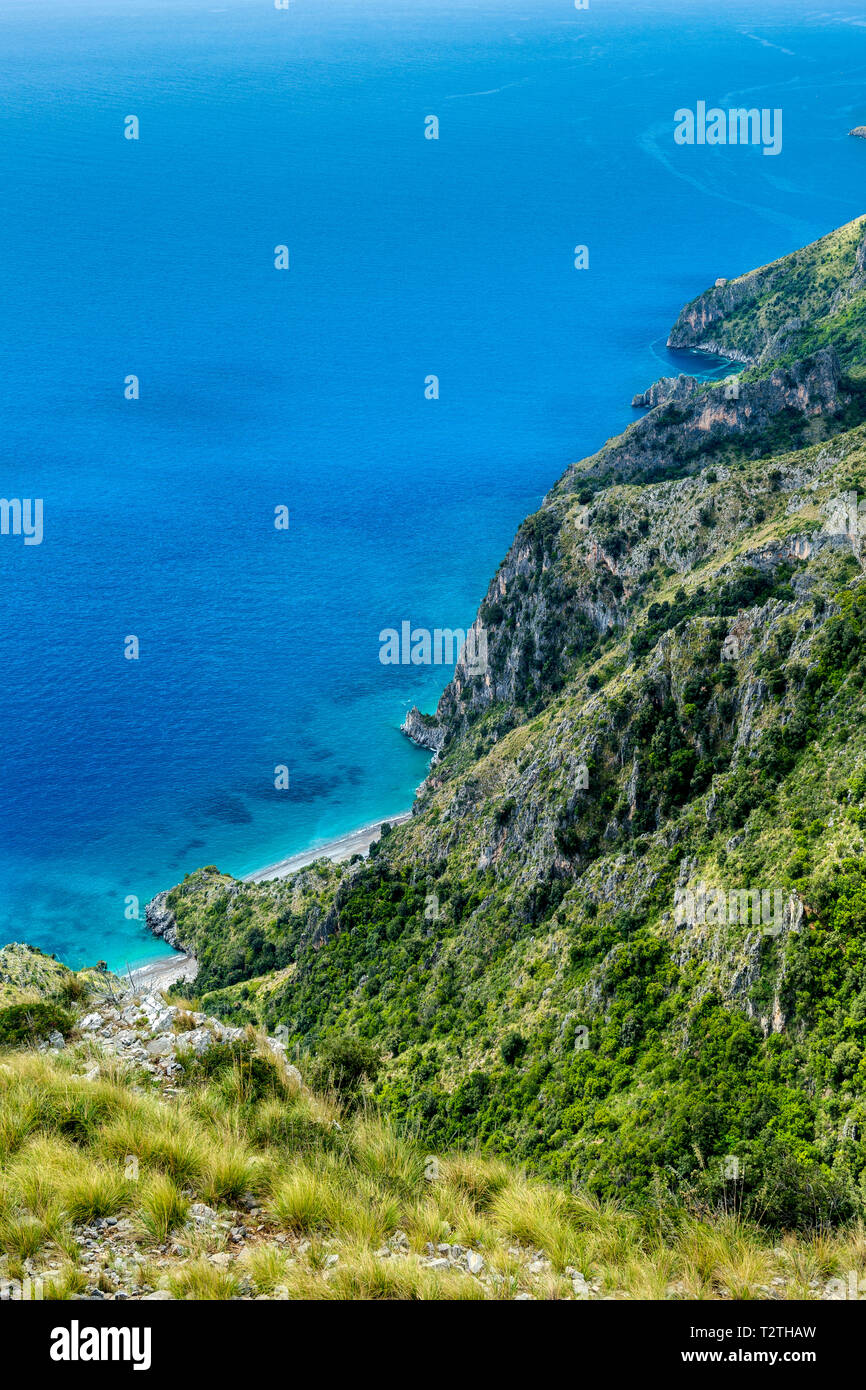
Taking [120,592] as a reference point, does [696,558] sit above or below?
below

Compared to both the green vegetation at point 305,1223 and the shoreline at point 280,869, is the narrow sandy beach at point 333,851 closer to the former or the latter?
the shoreline at point 280,869

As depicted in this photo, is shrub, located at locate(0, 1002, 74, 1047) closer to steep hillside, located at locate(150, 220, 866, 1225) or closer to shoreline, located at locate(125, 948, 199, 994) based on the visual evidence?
steep hillside, located at locate(150, 220, 866, 1225)

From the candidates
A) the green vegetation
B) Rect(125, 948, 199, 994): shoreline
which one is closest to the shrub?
the green vegetation

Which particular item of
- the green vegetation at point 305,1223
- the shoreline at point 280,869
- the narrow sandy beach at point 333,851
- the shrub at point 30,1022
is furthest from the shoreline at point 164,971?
the green vegetation at point 305,1223

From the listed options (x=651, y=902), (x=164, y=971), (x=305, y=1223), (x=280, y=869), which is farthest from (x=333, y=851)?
(x=305, y=1223)
